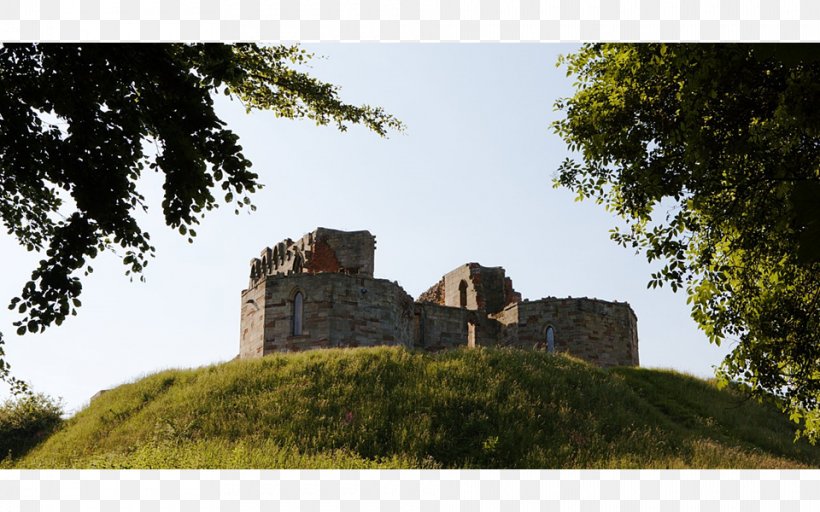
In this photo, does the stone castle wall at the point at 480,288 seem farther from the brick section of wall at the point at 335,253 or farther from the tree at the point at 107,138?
the tree at the point at 107,138

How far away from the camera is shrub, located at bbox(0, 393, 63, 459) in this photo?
27156 mm

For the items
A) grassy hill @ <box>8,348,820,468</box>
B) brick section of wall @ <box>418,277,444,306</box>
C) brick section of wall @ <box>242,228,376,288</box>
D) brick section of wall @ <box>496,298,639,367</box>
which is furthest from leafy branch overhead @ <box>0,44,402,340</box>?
brick section of wall @ <box>418,277,444,306</box>

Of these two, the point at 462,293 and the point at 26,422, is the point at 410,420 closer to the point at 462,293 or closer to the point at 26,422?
the point at 26,422

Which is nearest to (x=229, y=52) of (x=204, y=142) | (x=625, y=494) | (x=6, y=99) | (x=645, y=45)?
(x=204, y=142)

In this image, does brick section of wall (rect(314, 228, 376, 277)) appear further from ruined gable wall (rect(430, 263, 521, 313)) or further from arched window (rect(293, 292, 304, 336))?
ruined gable wall (rect(430, 263, 521, 313))

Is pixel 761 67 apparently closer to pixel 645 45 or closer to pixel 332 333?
pixel 645 45

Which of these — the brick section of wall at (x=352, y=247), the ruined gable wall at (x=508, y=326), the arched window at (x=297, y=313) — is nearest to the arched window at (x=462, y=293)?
the ruined gable wall at (x=508, y=326)

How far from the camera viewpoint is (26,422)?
1114 inches

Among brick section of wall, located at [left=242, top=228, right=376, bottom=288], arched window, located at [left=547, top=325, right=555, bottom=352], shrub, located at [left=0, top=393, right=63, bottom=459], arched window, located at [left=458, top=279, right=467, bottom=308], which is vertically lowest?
shrub, located at [left=0, top=393, right=63, bottom=459]

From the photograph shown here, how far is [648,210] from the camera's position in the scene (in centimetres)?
1241

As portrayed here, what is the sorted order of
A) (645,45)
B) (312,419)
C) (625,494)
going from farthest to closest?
1. (312,419)
2. (645,45)
3. (625,494)

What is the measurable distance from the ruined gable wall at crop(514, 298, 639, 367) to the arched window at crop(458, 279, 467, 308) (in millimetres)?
4467

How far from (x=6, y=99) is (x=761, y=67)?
10848 millimetres

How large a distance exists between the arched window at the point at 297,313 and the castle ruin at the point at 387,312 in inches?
1.7
